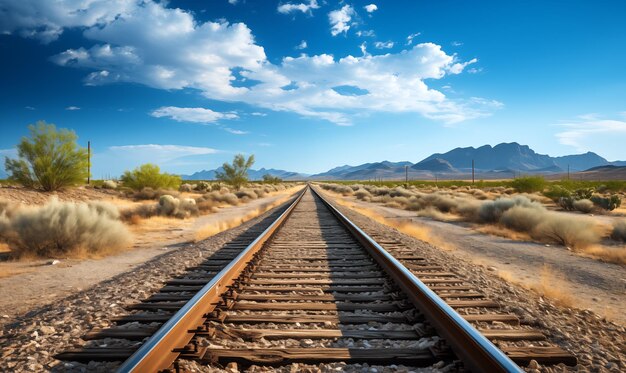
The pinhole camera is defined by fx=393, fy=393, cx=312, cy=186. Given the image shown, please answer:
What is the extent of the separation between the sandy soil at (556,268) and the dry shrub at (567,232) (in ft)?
2.06

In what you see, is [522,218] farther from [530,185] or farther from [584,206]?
[530,185]

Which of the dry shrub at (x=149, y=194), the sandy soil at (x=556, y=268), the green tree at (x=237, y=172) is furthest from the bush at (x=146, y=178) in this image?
the sandy soil at (x=556, y=268)

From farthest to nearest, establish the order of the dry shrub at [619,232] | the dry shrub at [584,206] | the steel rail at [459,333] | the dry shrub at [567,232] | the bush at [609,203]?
the bush at [609,203] < the dry shrub at [584,206] < the dry shrub at [619,232] < the dry shrub at [567,232] < the steel rail at [459,333]

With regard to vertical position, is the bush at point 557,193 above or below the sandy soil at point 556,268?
above

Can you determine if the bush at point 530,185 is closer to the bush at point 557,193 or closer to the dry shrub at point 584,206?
the bush at point 557,193

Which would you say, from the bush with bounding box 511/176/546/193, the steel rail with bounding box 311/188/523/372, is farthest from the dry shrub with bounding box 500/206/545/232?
the bush with bounding box 511/176/546/193

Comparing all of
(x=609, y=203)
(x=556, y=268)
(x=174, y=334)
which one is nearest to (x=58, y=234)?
(x=174, y=334)

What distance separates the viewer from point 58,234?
9500mm

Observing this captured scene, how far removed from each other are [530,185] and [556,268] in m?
34.4

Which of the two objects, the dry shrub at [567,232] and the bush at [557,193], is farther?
the bush at [557,193]

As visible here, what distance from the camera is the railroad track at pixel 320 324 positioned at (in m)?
2.99

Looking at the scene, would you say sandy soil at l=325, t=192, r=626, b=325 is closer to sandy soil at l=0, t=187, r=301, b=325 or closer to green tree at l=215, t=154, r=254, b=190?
sandy soil at l=0, t=187, r=301, b=325

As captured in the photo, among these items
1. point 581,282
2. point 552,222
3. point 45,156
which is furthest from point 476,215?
point 45,156

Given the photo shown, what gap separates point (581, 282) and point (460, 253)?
10.1ft
